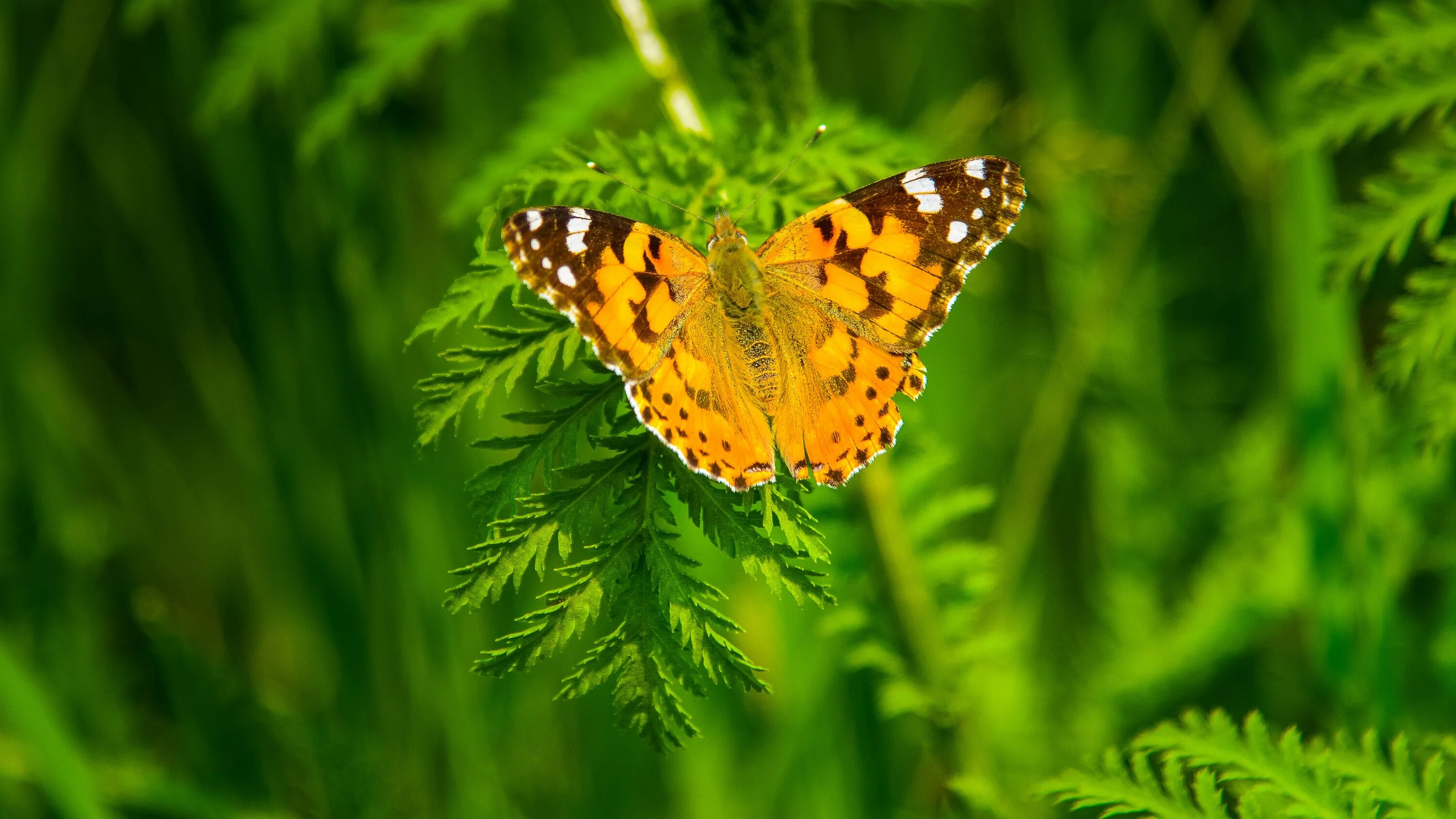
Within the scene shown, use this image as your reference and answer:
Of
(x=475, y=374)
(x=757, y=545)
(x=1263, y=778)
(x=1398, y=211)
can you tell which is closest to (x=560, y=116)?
(x=475, y=374)

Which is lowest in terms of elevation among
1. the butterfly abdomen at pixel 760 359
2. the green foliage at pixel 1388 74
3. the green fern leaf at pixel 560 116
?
the butterfly abdomen at pixel 760 359

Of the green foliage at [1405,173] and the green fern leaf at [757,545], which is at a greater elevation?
the green foliage at [1405,173]

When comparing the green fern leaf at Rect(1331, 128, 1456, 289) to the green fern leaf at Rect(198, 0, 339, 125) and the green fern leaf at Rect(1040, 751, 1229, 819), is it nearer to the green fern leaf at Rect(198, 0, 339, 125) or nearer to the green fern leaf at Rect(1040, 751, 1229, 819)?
the green fern leaf at Rect(1040, 751, 1229, 819)

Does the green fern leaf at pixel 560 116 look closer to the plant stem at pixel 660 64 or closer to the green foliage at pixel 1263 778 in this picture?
the plant stem at pixel 660 64

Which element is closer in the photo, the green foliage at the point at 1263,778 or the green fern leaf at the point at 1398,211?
the green foliage at the point at 1263,778

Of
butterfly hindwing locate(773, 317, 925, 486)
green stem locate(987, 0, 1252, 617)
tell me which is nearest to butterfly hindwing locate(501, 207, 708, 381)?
butterfly hindwing locate(773, 317, 925, 486)

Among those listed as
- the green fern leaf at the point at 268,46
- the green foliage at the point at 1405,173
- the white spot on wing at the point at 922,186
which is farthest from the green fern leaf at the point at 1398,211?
the green fern leaf at the point at 268,46
